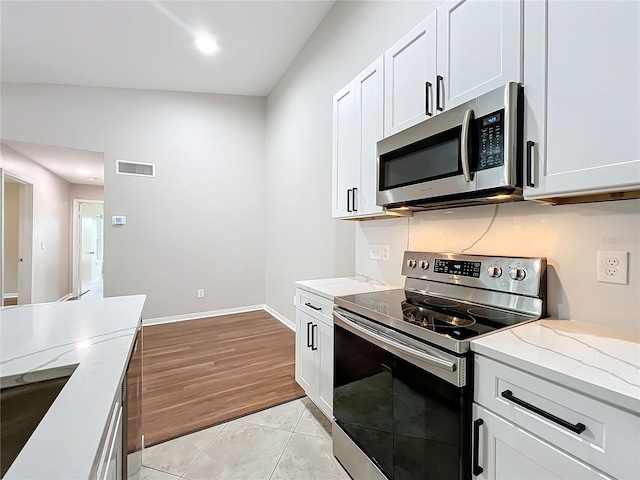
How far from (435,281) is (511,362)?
84 centimetres

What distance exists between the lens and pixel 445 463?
102cm

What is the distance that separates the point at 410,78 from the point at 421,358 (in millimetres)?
1444

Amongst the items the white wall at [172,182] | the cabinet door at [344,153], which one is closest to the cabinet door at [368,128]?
the cabinet door at [344,153]

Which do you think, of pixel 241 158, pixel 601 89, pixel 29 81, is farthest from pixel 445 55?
pixel 29 81

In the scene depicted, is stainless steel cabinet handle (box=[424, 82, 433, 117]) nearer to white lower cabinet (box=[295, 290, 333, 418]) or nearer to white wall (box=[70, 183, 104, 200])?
white lower cabinet (box=[295, 290, 333, 418])

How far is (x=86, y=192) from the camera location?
6793 mm

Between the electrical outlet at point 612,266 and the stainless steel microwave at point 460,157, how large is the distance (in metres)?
0.37

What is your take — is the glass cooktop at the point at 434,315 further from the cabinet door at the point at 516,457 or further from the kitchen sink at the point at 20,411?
the kitchen sink at the point at 20,411

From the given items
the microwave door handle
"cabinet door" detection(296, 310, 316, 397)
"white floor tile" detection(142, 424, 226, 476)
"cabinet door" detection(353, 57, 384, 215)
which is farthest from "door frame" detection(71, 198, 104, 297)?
the microwave door handle

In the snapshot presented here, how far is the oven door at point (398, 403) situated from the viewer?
1.00 metres

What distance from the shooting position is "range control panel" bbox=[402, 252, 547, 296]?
50.0 inches

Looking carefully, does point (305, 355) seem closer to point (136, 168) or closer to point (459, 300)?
point (459, 300)

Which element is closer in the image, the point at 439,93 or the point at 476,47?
the point at 476,47

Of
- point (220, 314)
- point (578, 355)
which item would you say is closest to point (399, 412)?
point (578, 355)
